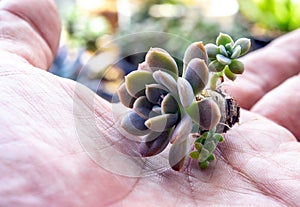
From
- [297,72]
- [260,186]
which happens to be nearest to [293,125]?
[297,72]

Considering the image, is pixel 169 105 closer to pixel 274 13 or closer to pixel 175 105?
pixel 175 105

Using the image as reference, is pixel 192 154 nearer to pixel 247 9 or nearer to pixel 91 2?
pixel 247 9

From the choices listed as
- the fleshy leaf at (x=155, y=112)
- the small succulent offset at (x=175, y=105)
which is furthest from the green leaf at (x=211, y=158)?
the fleshy leaf at (x=155, y=112)

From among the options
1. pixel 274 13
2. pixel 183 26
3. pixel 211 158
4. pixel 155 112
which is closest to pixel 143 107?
pixel 155 112

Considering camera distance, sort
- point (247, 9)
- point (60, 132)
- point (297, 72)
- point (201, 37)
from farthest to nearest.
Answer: point (247, 9) < point (201, 37) < point (297, 72) < point (60, 132)

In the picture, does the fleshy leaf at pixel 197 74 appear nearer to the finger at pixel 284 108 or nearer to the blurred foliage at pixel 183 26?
the finger at pixel 284 108
